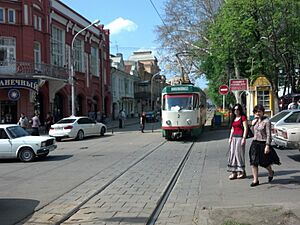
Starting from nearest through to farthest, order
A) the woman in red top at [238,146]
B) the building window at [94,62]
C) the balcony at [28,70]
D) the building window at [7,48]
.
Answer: the woman in red top at [238,146] < the balcony at [28,70] < the building window at [7,48] < the building window at [94,62]

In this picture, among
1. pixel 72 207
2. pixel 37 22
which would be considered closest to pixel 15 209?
pixel 72 207

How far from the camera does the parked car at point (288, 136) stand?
46.5ft

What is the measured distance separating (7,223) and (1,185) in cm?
440

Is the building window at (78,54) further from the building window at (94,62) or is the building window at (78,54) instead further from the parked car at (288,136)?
the parked car at (288,136)

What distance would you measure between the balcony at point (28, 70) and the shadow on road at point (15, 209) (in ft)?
93.4

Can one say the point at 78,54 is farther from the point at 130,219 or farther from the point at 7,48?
the point at 130,219

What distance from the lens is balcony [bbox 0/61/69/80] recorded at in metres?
37.0

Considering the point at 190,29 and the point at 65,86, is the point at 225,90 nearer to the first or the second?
the point at 190,29

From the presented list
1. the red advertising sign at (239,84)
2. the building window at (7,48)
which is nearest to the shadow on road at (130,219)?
the red advertising sign at (239,84)

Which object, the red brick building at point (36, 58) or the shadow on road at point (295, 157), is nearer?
the shadow on road at point (295, 157)

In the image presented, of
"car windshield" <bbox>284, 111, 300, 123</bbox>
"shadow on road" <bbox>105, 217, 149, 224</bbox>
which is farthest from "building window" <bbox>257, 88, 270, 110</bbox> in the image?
"shadow on road" <bbox>105, 217, 149, 224</bbox>

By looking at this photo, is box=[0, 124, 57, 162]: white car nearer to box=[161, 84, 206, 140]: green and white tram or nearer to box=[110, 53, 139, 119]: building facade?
box=[161, 84, 206, 140]: green and white tram

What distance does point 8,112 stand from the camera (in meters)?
38.4

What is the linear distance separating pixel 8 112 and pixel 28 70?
3795mm
